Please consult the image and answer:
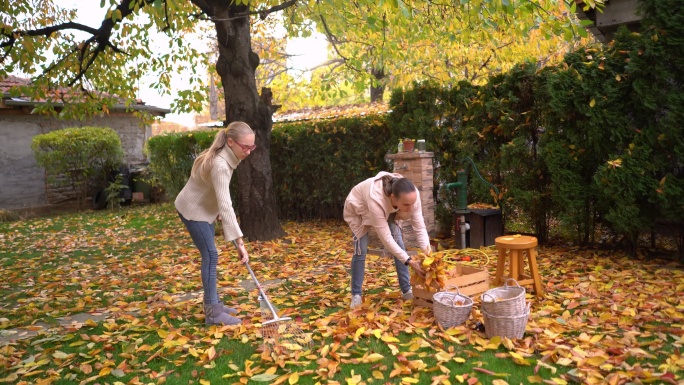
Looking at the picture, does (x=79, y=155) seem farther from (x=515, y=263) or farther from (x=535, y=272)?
(x=535, y=272)

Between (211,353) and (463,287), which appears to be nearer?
(211,353)

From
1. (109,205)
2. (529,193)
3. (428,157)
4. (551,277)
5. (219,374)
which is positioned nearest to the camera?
(219,374)

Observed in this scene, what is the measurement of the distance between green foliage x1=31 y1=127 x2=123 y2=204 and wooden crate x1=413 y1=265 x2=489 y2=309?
12.7 m

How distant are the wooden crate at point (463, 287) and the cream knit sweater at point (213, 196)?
1.64 meters

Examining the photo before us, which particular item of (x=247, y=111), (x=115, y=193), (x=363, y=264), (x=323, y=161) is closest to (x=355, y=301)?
(x=363, y=264)

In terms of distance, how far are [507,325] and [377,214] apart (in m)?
1.30

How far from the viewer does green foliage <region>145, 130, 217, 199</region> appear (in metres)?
12.5

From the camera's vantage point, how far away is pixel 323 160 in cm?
998

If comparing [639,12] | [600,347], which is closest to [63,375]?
[600,347]

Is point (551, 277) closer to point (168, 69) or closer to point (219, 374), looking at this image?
point (219, 374)

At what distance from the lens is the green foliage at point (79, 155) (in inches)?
555

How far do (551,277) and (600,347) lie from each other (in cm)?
194

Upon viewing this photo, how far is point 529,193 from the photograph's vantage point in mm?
6840

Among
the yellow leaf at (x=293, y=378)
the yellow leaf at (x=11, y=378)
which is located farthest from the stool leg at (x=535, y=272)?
the yellow leaf at (x=11, y=378)
